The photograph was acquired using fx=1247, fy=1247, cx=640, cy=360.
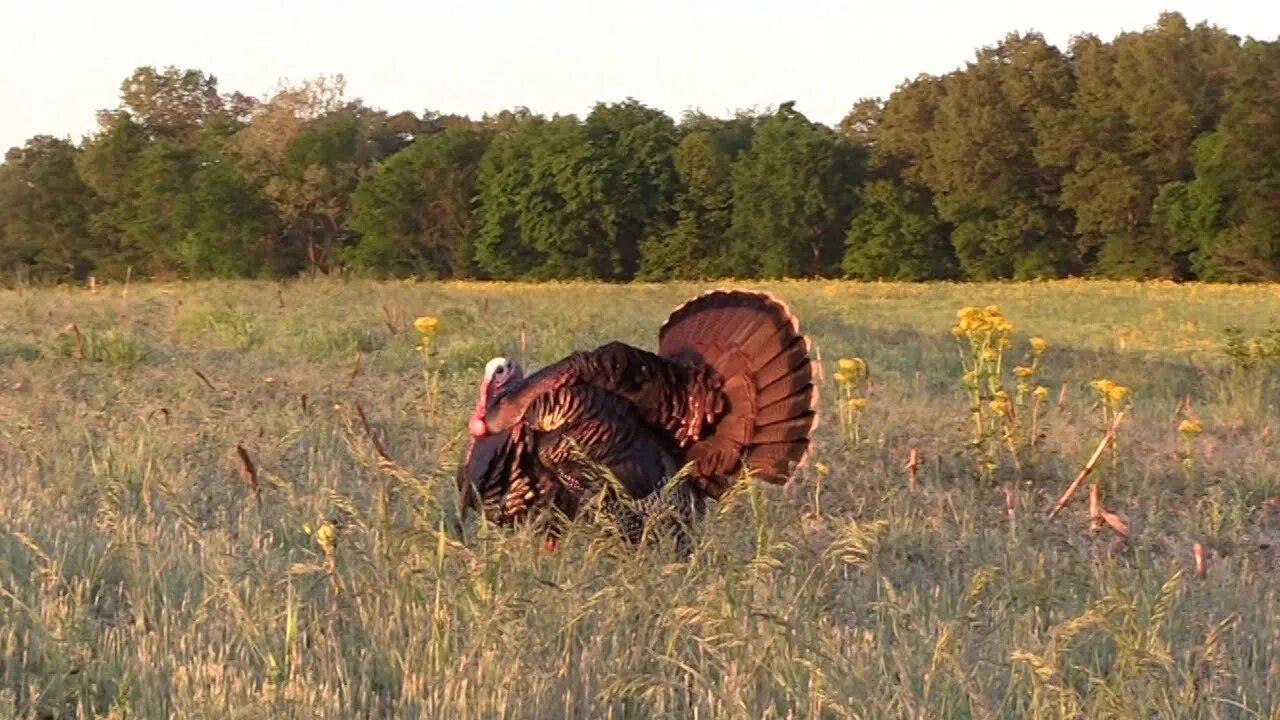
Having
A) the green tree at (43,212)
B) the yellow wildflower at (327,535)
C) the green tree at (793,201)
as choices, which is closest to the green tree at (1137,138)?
the green tree at (793,201)

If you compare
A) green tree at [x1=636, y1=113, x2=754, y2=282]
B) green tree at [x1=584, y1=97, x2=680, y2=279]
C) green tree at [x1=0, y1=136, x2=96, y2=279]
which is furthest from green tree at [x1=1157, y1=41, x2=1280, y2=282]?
green tree at [x1=0, y1=136, x2=96, y2=279]

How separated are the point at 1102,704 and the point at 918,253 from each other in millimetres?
39392

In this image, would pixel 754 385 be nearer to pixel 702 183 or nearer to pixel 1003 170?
pixel 1003 170

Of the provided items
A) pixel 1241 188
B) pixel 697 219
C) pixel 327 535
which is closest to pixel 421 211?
pixel 697 219

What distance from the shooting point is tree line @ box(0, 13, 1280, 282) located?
3888 centimetres

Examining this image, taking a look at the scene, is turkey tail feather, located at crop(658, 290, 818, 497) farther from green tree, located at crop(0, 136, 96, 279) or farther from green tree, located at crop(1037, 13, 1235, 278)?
green tree, located at crop(0, 136, 96, 279)

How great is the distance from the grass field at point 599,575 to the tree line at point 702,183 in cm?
3194

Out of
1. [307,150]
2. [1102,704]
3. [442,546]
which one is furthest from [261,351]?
[307,150]

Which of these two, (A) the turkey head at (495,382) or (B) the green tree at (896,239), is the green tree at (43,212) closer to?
(B) the green tree at (896,239)

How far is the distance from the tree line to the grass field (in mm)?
31942

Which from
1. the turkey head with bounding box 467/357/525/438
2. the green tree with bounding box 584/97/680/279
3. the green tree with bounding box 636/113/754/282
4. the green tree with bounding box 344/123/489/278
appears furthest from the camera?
the green tree with bounding box 584/97/680/279

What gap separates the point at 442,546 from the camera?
3207 mm

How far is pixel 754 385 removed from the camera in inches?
173

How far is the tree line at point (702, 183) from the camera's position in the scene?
128ft
